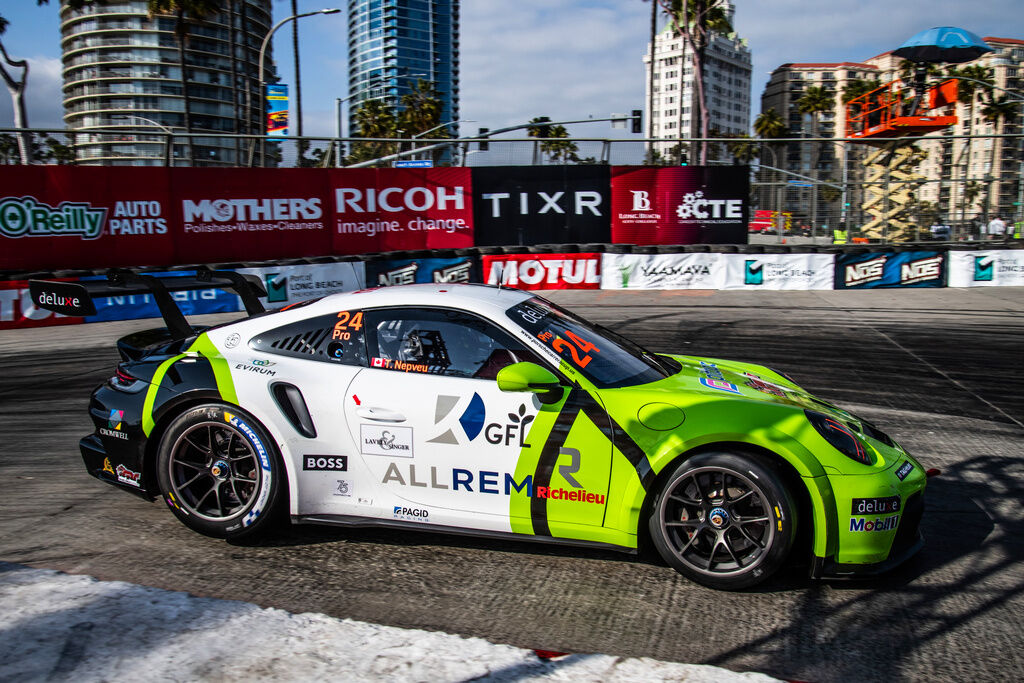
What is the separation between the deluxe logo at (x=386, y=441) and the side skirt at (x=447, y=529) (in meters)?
0.35

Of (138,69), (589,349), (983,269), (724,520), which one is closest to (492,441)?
(589,349)

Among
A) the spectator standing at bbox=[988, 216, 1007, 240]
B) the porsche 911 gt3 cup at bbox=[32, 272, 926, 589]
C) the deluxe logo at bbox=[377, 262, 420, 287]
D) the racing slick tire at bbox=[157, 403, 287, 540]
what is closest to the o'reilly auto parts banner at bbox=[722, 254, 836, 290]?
the spectator standing at bbox=[988, 216, 1007, 240]

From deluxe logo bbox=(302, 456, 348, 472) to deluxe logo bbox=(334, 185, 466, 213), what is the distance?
12164 mm

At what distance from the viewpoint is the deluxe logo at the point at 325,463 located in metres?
3.79

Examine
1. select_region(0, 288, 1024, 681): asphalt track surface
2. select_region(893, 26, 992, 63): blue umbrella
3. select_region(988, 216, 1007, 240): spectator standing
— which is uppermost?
select_region(893, 26, 992, 63): blue umbrella

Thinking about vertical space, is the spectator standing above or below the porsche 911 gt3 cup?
above

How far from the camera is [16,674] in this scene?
273cm

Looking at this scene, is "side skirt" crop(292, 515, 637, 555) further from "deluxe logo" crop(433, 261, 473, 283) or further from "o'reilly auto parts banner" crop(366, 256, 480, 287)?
"deluxe logo" crop(433, 261, 473, 283)

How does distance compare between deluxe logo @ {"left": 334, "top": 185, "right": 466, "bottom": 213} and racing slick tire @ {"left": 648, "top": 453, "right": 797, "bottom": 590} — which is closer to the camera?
racing slick tire @ {"left": 648, "top": 453, "right": 797, "bottom": 590}

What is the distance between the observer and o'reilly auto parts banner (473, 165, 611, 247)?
16.1 meters

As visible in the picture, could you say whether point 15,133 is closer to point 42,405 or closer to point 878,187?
point 42,405

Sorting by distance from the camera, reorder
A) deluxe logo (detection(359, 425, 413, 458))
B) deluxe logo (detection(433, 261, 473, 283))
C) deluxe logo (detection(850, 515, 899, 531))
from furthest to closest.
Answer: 1. deluxe logo (detection(433, 261, 473, 283))
2. deluxe logo (detection(359, 425, 413, 458))
3. deluxe logo (detection(850, 515, 899, 531))

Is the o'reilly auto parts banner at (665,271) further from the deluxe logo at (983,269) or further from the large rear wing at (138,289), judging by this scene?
the large rear wing at (138,289)

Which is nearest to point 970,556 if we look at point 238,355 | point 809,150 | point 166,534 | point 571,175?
point 238,355
